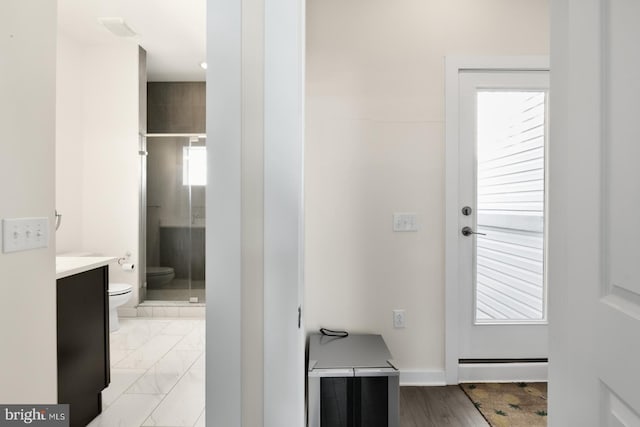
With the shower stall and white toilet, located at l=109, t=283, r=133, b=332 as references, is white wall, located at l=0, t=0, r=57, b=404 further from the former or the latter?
the shower stall

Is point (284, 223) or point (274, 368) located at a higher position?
point (284, 223)

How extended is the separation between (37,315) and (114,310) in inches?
81.8

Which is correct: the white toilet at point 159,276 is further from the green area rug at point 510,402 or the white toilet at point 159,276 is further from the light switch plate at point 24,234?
the green area rug at point 510,402

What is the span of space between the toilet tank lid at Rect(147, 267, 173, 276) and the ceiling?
2.34m

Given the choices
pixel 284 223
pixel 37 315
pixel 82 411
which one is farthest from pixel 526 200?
pixel 82 411

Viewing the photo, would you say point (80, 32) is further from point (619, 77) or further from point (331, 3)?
point (619, 77)

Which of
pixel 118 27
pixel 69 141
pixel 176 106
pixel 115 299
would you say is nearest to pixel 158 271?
pixel 115 299

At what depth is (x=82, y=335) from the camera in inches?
69.7

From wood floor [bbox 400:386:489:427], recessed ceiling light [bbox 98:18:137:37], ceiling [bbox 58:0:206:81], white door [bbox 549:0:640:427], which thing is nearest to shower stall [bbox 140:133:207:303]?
ceiling [bbox 58:0:206:81]

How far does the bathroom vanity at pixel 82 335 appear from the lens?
164 centimetres

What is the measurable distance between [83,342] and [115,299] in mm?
1374

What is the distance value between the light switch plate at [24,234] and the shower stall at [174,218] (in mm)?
2414

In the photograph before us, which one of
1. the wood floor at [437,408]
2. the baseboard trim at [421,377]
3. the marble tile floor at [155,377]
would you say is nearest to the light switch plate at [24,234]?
the marble tile floor at [155,377]

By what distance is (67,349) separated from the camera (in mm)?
1666
